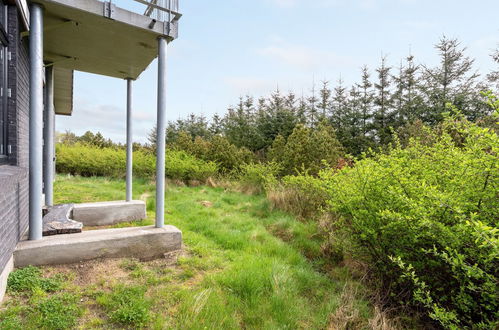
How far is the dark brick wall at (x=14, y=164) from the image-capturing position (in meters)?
2.31

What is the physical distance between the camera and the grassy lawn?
217cm

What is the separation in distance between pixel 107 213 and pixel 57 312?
283 cm

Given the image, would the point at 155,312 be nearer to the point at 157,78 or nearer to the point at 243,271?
the point at 243,271

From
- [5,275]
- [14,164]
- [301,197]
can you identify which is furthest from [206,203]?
[5,275]

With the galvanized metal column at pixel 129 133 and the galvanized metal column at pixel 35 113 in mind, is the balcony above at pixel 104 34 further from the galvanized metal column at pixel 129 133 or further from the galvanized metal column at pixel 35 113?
the galvanized metal column at pixel 129 133

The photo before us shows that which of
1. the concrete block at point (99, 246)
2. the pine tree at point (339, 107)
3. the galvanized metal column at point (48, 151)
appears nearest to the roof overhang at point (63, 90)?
the galvanized metal column at point (48, 151)

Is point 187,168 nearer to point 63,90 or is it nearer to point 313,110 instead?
point 63,90

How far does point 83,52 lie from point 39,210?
258 cm

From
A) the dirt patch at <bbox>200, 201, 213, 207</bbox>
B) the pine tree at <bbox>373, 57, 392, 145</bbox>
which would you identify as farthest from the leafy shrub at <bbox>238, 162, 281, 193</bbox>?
the pine tree at <bbox>373, 57, 392, 145</bbox>

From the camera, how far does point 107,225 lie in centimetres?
473

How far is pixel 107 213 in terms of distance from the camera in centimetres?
479

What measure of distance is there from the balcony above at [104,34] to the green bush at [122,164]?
5.46m

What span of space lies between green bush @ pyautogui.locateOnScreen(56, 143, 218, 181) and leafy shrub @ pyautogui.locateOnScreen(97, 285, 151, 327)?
768cm

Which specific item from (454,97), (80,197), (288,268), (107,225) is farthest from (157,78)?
(454,97)
